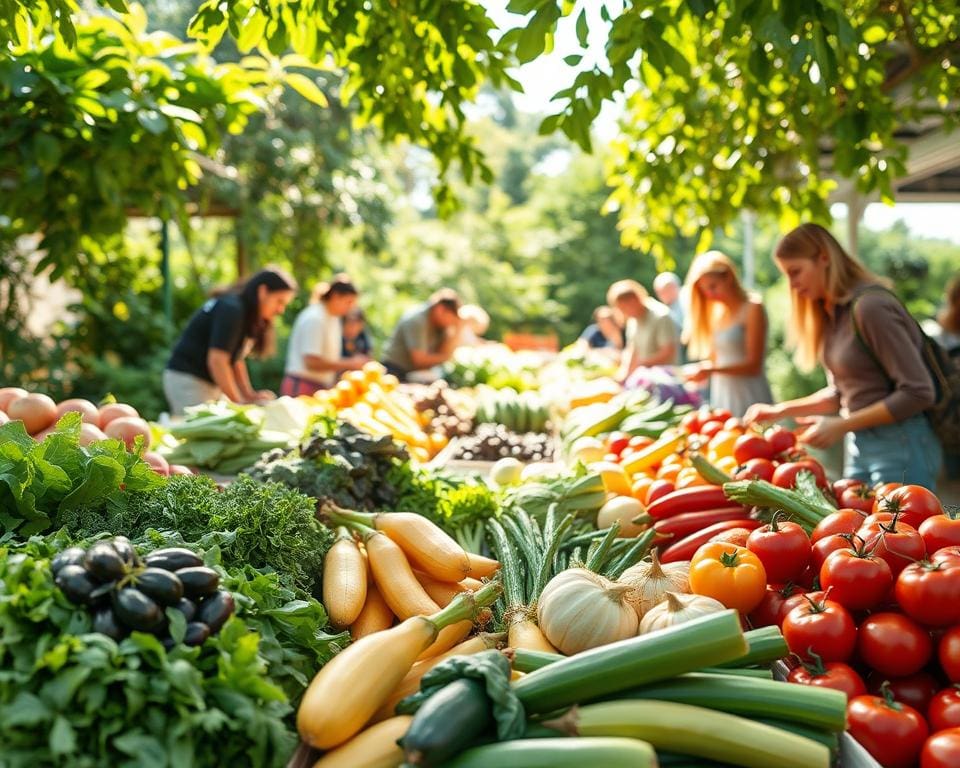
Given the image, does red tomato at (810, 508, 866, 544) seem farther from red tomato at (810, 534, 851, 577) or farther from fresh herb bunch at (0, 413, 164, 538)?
fresh herb bunch at (0, 413, 164, 538)

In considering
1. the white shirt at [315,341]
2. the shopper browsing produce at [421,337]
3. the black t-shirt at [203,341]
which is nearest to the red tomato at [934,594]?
the black t-shirt at [203,341]

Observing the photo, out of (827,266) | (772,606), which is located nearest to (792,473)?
(772,606)

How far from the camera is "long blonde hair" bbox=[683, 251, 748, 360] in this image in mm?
6023

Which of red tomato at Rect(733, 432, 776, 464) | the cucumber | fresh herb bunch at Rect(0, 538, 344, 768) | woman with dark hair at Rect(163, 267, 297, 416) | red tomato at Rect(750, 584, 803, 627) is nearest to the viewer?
fresh herb bunch at Rect(0, 538, 344, 768)

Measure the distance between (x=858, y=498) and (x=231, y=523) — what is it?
2.13m

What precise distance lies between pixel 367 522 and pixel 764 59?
7.19 ft

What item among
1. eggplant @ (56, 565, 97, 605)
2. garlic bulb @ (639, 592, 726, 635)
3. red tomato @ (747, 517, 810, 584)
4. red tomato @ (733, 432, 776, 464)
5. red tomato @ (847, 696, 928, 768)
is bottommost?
red tomato @ (847, 696, 928, 768)

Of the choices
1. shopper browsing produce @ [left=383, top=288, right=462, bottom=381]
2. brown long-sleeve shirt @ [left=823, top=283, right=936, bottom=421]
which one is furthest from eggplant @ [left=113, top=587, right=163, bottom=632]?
shopper browsing produce @ [left=383, top=288, right=462, bottom=381]

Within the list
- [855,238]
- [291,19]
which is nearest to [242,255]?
[855,238]

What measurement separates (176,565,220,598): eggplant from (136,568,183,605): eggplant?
47 millimetres

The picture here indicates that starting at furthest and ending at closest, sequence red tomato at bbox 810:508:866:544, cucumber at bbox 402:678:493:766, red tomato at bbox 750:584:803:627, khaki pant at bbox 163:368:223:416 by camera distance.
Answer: khaki pant at bbox 163:368:223:416, red tomato at bbox 810:508:866:544, red tomato at bbox 750:584:803:627, cucumber at bbox 402:678:493:766

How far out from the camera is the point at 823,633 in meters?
2.04

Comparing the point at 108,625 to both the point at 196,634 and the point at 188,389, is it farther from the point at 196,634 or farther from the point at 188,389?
the point at 188,389

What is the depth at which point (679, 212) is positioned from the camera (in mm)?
5965
